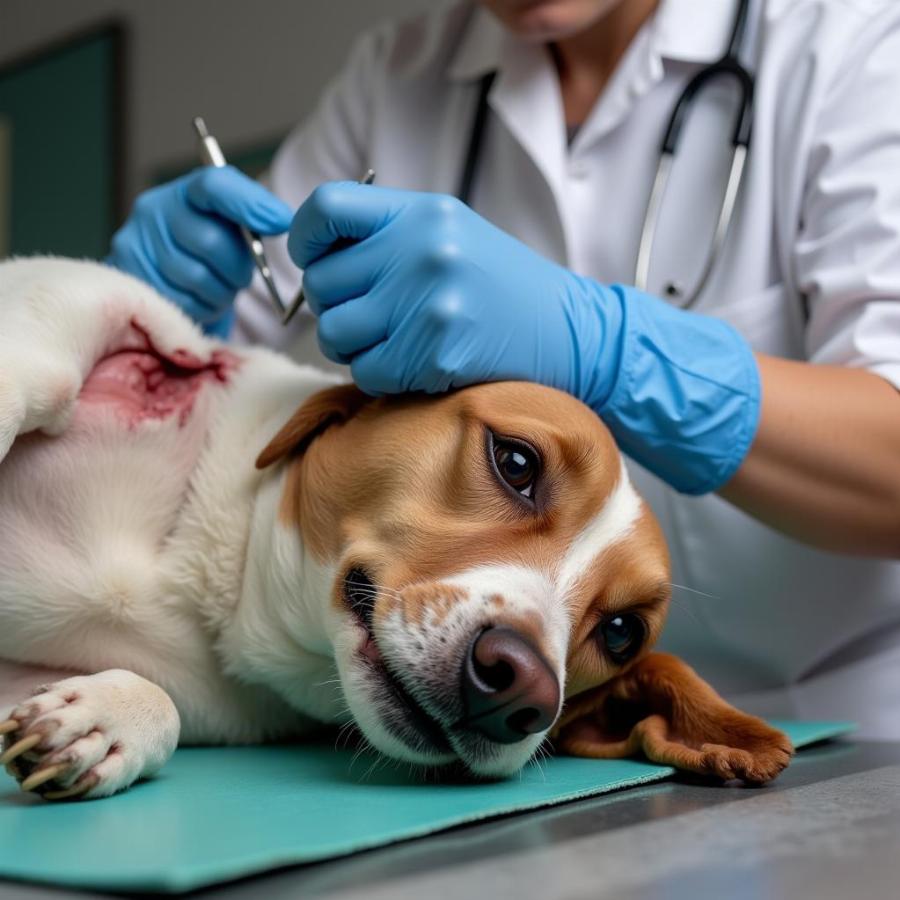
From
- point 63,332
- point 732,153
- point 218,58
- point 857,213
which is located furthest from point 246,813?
point 218,58

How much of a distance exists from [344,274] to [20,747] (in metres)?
0.72

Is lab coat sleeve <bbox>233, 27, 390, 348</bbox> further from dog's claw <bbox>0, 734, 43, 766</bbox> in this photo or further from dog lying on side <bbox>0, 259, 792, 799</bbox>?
dog's claw <bbox>0, 734, 43, 766</bbox>

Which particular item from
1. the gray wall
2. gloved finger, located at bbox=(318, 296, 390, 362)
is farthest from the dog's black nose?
the gray wall

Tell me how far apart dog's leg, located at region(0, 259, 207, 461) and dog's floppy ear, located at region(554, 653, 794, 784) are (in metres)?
0.76

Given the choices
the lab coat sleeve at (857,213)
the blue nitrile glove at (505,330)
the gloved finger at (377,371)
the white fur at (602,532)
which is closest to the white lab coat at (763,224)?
the lab coat sleeve at (857,213)

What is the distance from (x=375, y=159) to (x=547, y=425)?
1.19 m

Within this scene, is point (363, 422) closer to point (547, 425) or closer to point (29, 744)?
point (547, 425)

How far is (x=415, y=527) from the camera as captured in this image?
1.33 meters

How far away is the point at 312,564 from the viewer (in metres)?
1.42

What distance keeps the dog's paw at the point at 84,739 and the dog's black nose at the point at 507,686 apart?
1.14 ft

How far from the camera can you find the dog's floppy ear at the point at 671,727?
1333mm

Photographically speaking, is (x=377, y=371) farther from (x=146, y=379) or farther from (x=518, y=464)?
(x=146, y=379)

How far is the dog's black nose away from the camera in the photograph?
3.82ft

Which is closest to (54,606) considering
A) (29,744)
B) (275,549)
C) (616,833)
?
(275,549)
